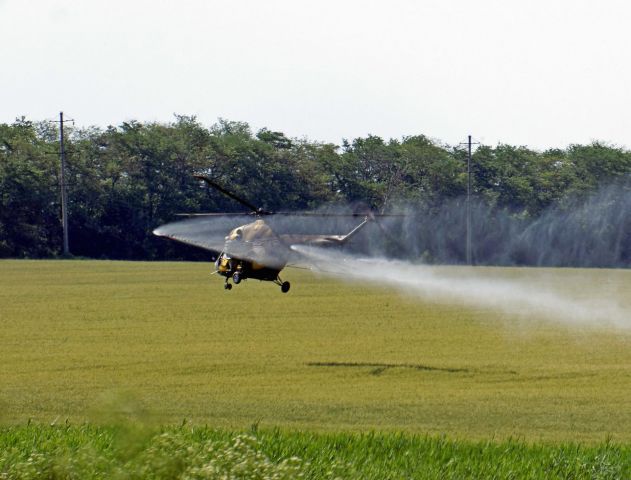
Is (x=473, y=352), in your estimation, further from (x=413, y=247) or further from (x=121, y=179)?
(x=121, y=179)

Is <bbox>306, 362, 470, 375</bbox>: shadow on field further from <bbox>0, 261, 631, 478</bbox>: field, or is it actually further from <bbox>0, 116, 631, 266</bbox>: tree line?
<bbox>0, 116, 631, 266</bbox>: tree line

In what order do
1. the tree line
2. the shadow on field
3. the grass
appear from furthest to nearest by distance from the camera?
1. the tree line
2. the shadow on field
3. the grass

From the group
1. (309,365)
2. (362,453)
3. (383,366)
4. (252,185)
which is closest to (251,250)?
(362,453)

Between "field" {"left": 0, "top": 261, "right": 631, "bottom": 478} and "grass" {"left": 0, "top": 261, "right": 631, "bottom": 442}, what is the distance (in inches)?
3.8

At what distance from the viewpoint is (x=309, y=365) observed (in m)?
61.8

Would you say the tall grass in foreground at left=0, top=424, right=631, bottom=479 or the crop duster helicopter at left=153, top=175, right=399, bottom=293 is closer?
the tall grass in foreground at left=0, top=424, right=631, bottom=479

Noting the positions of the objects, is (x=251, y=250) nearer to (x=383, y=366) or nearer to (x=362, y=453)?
(x=362, y=453)

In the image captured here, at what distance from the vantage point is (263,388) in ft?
178

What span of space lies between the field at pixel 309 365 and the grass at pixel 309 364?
10cm

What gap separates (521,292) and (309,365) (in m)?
51.9

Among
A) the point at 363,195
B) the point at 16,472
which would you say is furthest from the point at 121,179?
the point at 16,472

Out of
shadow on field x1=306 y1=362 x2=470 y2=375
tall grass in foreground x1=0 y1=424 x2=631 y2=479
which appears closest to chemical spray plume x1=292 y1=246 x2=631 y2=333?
shadow on field x1=306 y1=362 x2=470 y2=375

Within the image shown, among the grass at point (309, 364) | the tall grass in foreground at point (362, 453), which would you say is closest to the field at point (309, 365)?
the grass at point (309, 364)

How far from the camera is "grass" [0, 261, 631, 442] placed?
46.1 m
